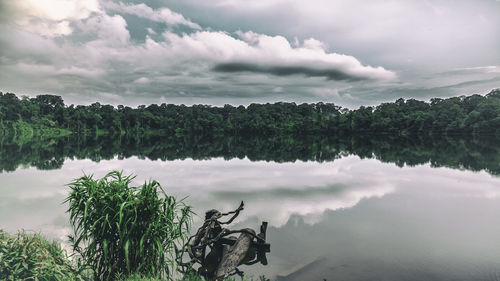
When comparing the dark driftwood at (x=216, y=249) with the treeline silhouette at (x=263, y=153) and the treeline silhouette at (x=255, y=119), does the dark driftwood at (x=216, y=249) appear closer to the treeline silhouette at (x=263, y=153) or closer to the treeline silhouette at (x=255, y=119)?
the treeline silhouette at (x=263, y=153)

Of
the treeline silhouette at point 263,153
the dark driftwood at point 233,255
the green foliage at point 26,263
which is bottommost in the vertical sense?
the treeline silhouette at point 263,153

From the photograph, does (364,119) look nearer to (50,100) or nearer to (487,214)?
(487,214)

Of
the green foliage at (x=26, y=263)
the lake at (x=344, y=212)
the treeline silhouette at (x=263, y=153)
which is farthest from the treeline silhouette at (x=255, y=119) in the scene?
the green foliage at (x=26, y=263)

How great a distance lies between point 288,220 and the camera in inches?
376

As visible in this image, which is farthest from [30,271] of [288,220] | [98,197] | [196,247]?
[288,220]

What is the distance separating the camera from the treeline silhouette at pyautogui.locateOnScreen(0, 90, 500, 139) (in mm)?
71750

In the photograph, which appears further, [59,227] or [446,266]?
[59,227]

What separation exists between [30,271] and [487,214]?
13.4 metres

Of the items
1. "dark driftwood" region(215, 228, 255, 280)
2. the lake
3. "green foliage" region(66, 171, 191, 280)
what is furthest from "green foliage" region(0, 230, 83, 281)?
the lake

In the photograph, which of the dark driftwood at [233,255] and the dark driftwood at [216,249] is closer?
the dark driftwood at [233,255]

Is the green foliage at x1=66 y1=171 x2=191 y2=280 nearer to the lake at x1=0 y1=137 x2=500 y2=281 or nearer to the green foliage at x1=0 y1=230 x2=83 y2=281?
the green foliage at x1=0 y1=230 x2=83 y2=281

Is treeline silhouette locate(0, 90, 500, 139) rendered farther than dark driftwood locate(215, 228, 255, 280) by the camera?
Yes

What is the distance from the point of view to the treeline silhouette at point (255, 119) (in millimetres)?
71750

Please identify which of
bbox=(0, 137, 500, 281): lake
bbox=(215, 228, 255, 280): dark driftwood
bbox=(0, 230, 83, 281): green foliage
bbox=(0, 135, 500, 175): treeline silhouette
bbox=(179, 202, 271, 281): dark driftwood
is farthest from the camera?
bbox=(0, 135, 500, 175): treeline silhouette
